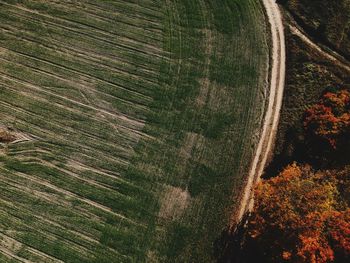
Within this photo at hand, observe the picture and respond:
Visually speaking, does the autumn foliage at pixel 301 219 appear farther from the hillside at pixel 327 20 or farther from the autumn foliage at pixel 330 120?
the hillside at pixel 327 20

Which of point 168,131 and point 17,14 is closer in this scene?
point 168,131

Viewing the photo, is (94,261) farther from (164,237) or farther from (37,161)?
(37,161)

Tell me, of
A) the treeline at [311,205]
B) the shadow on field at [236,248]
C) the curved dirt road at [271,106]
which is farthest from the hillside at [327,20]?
the shadow on field at [236,248]

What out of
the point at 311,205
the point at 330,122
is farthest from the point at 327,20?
the point at 311,205

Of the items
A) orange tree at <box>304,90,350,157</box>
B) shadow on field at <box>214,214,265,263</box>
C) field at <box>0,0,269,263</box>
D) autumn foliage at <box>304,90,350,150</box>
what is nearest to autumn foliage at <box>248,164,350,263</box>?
shadow on field at <box>214,214,265,263</box>

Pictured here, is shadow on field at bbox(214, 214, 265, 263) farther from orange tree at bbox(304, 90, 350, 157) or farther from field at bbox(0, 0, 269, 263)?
orange tree at bbox(304, 90, 350, 157)

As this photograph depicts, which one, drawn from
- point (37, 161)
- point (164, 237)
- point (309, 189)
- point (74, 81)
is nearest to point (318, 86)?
point (309, 189)
